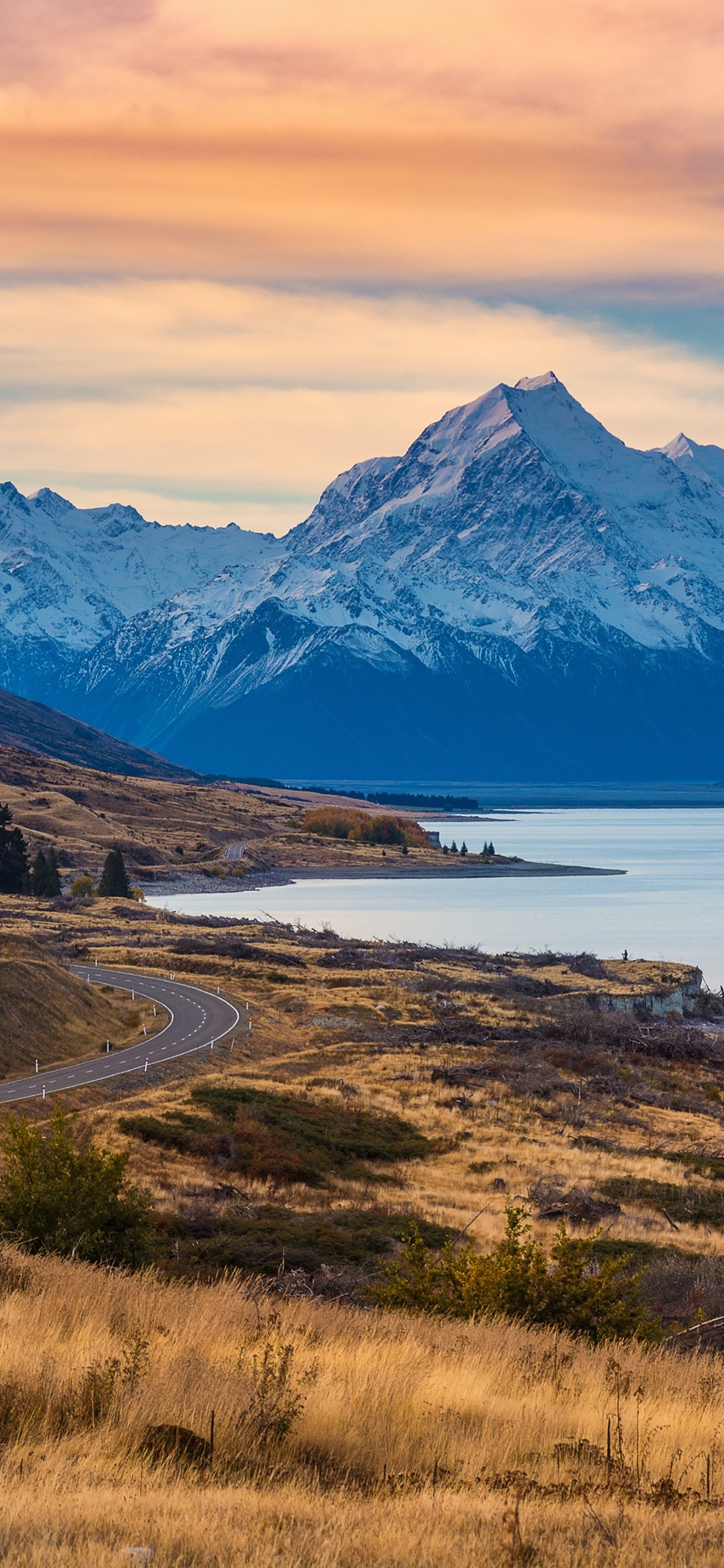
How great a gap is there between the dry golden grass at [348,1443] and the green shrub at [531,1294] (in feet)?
4.78

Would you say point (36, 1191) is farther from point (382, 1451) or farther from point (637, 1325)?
point (382, 1451)

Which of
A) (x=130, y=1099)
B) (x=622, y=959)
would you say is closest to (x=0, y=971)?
(x=130, y=1099)

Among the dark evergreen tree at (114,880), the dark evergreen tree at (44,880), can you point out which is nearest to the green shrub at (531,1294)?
the dark evergreen tree at (44,880)

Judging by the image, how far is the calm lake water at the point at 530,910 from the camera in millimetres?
114875

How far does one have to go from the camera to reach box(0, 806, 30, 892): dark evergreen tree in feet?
370

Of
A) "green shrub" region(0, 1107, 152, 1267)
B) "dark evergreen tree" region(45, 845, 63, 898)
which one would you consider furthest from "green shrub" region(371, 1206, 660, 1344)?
"dark evergreen tree" region(45, 845, 63, 898)

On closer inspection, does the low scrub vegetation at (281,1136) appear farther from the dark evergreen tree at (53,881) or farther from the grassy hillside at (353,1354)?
the dark evergreen tree at (53,881)

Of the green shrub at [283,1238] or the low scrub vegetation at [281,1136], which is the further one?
the low scrub vegetation at [281,1136]

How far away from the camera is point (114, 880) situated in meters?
126

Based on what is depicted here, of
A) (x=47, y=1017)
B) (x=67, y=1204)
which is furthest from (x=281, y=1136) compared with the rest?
(x=67, y=1204)

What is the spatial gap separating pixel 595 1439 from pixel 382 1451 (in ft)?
5.97

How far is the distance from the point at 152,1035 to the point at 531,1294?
122 feet

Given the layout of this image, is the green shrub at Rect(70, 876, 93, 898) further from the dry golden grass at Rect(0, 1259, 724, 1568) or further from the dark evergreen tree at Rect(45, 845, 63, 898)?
the dry golden grass at Rect(0, 1259, 724, 1568)

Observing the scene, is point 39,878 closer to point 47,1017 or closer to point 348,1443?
point 47,1017
